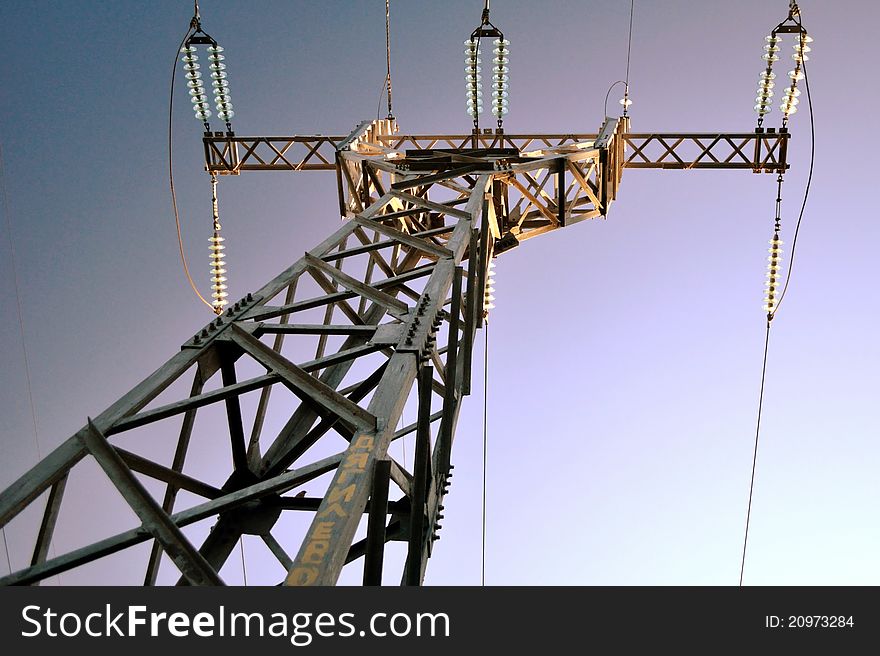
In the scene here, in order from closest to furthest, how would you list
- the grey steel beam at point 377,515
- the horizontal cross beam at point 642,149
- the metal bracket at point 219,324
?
the grey steel beam at point 377,515 < the metal bracket at point 219,324 < the horizontal cross beam at point 642,149

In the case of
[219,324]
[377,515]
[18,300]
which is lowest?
[377,515]

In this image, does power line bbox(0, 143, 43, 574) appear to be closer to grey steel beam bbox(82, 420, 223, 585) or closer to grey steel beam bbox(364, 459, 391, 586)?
grey steel beam bbox(82, 420, 223, 585)

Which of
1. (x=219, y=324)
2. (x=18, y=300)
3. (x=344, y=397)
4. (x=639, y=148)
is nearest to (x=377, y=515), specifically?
(x=344, y=397)

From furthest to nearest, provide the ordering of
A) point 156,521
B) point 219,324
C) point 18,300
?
point 18,300 → point 219,324 → point 156,521

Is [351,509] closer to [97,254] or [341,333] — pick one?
[341,333]

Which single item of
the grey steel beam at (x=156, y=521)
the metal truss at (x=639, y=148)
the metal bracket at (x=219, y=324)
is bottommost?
the grey steel beam at (x=156, y=521)

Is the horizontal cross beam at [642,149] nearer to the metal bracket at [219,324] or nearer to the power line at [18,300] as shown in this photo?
the power line at [18,300]

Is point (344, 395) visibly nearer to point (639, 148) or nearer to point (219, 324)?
point (219, 324)

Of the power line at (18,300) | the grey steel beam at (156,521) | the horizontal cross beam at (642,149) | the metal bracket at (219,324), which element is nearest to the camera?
the grey steel beam at (156,521)

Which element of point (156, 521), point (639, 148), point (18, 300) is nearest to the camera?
point (156, 521)

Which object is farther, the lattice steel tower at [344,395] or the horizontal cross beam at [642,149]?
the horizontal cross beam at [642,149]

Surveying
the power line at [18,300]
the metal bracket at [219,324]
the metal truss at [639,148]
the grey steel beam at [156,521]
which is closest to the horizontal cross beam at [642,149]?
the metal truss at [639,148]

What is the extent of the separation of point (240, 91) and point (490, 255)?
12.3 metres

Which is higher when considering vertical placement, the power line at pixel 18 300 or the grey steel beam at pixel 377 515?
the power line at pixel 18 300
